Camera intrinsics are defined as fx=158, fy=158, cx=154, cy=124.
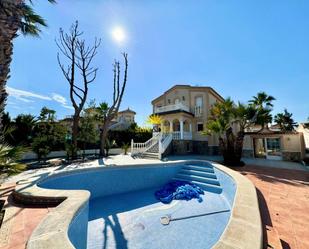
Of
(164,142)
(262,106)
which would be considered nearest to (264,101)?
(262,106)

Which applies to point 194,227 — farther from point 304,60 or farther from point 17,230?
point 304,60

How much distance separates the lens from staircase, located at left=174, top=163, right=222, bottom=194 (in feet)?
29.7

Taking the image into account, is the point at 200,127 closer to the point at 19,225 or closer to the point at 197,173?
the point at 197,173

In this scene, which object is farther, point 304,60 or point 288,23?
point 304,60

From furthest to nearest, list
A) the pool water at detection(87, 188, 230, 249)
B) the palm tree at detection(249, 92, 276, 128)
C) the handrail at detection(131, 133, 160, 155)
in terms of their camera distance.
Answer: the handrail at detection(131, 133, 160, 155)
the palm tree at detection(249, 92, 276, 128)
the pool water at detection(87, 188, 230, 249)

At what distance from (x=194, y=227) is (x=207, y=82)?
22928 millimetres

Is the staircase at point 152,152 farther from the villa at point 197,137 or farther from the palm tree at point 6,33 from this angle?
the palm tree at point 6,33

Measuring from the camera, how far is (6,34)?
5598 millimetres

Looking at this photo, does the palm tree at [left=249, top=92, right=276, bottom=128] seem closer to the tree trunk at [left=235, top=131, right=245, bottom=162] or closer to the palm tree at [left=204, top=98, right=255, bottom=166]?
the palm tree at [left=204, top=98, right=255, bottom=166]

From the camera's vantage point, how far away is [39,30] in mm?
9484

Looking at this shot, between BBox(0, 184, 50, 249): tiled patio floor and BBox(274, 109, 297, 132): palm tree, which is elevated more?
BBox(274, 109, 297, 132): palm tree

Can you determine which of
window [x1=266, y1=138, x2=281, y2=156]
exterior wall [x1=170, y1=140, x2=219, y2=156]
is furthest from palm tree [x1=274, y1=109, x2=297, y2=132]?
exterior wall [x1=170, y1=140, x2=219, y2=156]

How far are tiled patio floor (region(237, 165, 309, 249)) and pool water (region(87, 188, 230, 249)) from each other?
1624 mm

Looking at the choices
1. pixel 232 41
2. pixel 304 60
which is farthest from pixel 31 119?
pixel 304 60
